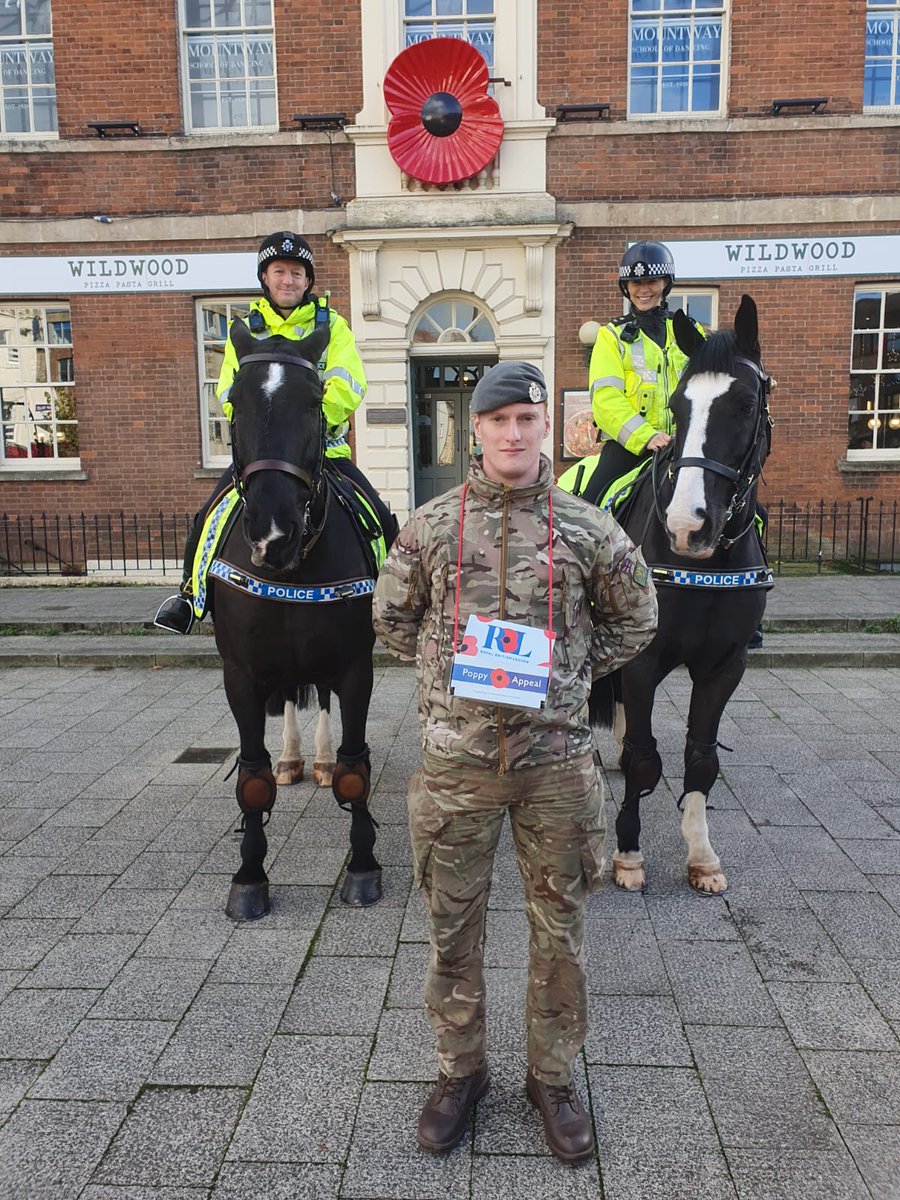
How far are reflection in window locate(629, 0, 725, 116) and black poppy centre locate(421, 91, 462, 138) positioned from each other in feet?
8.43

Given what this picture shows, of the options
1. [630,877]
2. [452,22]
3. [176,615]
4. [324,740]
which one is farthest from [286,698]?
[452,22]

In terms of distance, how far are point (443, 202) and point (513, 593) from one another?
35.8ft

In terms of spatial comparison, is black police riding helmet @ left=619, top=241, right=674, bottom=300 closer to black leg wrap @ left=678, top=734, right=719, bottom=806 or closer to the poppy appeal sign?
black leg wrap @ left=678, top=734, right=719, bottom=806

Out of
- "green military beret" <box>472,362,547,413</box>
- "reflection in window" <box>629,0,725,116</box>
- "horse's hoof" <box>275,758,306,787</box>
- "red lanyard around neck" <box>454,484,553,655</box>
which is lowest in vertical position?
"horse's hoof" <box>275,758,306,787</box>

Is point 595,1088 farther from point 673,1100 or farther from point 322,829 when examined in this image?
point 322,829

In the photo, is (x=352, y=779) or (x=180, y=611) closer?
(x=352, y=779)

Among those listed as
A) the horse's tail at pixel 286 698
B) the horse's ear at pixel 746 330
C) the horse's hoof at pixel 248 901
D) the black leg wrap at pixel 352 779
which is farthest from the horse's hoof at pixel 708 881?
the horse's ear at pixel 746 330

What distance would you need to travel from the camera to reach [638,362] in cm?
442

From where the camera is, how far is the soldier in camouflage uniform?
2340 millimetres

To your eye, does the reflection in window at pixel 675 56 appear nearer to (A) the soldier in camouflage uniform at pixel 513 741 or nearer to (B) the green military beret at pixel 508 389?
(B) the green military beret at pixel 508 389

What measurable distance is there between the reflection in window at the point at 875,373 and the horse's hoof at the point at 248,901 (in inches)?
457

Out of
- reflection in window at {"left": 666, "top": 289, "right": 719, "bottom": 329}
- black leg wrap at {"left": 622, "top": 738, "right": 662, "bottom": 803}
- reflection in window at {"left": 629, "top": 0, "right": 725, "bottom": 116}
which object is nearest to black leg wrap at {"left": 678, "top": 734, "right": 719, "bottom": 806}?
black leg wrap at {"left": 622, "top": 738, "right": 662, "bottom": 803}

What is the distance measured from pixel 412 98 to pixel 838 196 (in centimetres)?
595

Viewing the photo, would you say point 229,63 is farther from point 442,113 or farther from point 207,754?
point 207,754
